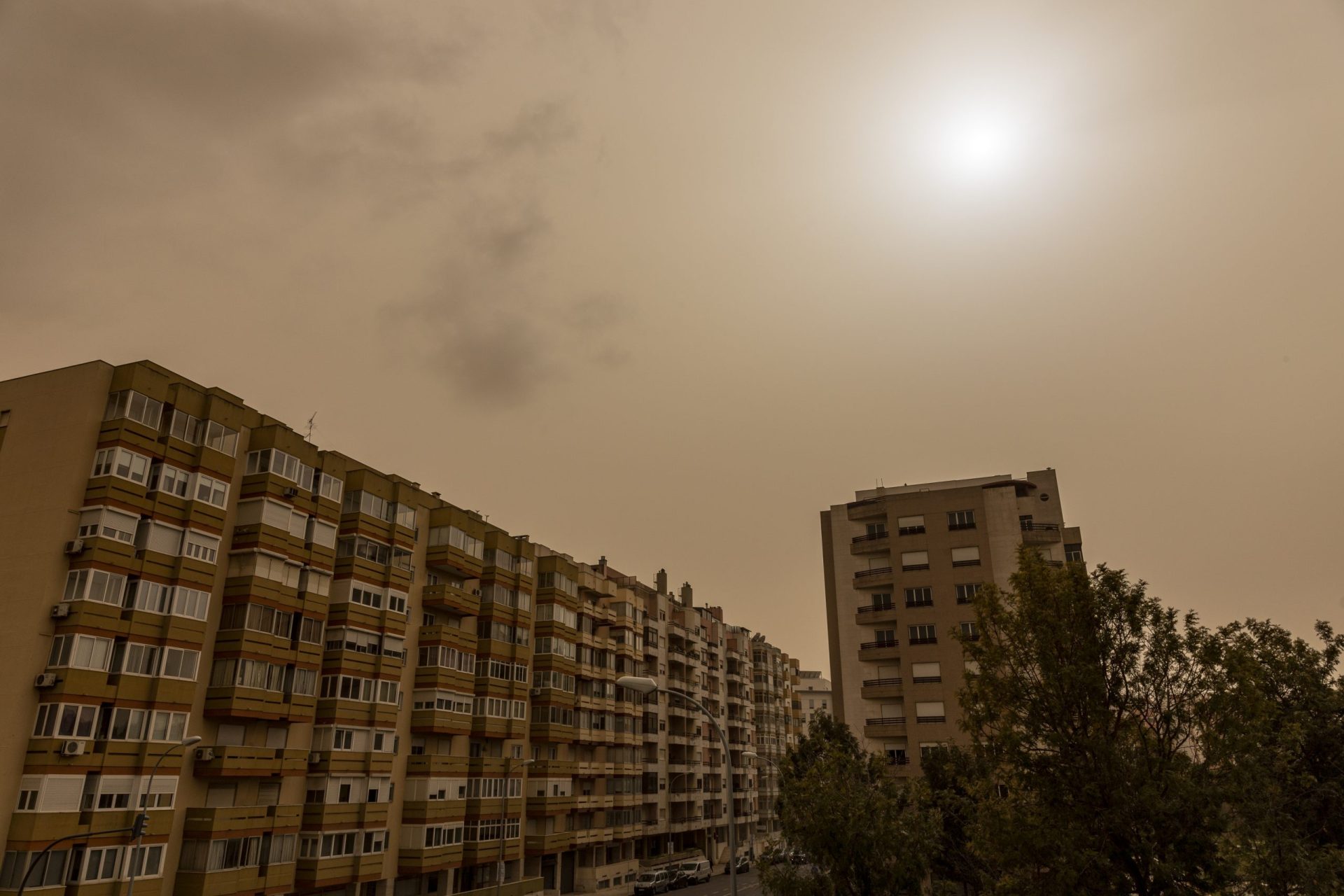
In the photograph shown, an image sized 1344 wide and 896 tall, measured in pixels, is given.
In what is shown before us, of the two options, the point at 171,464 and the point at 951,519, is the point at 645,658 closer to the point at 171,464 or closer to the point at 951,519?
the point at 951,519

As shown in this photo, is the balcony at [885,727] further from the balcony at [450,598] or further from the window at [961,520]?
the balcony at [450,598]

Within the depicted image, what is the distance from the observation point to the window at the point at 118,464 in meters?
34.8

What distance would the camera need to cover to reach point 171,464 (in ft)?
121

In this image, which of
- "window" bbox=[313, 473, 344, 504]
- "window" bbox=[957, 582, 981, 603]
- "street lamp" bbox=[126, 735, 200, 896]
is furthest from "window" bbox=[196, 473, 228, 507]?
"window" bbox=[957, 582, 981, 603]

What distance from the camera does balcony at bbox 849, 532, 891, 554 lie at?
Answer: 68.7 metres

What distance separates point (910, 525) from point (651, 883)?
34622 millimetres

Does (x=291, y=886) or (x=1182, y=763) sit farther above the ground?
(x=1182, y=763)

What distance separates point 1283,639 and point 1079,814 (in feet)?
72.4

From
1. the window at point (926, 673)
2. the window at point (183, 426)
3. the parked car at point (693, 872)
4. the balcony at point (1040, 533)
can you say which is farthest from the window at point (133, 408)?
the balcony at point (1040, 533)

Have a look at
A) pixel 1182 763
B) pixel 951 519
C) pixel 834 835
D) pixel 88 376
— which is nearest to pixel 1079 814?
pixel 1182 763

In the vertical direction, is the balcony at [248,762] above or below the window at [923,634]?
below

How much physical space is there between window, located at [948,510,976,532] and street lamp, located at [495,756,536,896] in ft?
121

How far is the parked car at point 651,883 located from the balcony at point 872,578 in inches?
1099

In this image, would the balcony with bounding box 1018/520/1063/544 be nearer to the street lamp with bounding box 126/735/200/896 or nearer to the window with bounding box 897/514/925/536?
the window with bounding box 897/514/925/536
